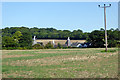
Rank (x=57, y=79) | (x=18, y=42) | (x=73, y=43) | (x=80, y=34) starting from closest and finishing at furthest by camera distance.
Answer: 1. (x=57, y=79)
2. (x=18, y=42)
3. (x=73, y=43)
4. (x=80, y=34)

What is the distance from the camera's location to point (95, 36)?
9869 centimetres

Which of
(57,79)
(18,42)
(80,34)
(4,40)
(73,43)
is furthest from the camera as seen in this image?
(80,34)

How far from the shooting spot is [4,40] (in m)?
92.9

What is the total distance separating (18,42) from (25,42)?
2496mm

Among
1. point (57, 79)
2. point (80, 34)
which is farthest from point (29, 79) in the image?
point (80, 34)

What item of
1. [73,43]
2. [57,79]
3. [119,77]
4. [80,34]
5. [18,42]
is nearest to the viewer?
[57,79]

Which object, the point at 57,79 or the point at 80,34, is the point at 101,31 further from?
the point at 57,79

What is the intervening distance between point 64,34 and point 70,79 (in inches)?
5915

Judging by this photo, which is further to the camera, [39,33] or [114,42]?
[39,33]

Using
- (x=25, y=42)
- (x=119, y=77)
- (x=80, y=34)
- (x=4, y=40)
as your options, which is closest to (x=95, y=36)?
(x=25, y=42)

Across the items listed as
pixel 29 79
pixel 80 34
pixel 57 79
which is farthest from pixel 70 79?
pixel 80 34

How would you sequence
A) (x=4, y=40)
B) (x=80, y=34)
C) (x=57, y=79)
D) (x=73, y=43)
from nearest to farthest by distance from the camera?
(x=57, y=79), (x=4, y=40), (x=73, y=43), (x=80, y=34)

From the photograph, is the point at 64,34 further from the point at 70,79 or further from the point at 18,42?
Result: the point at 70,79

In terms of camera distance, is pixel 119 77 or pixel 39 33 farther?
pixel 39 33
